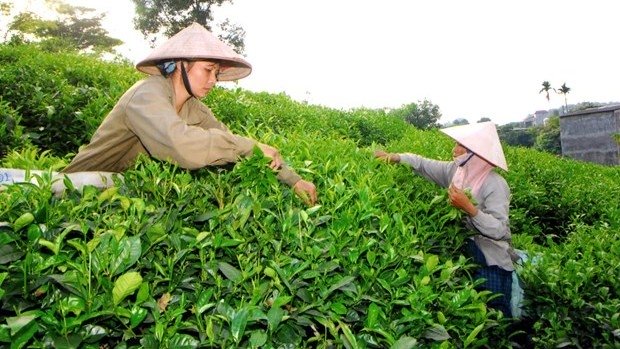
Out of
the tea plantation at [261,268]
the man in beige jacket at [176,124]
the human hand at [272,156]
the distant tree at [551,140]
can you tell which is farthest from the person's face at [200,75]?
the distant tree at [551,140]

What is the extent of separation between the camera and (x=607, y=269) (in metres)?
3.27

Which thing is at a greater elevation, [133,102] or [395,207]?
[133,102]

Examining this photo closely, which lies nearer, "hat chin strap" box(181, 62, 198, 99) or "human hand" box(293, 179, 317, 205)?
"human hand" box(293, 179, 317, 205)

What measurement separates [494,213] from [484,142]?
0.53m

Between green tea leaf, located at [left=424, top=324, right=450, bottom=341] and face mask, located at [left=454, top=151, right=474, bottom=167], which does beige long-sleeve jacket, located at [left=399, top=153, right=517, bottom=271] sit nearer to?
face mask, located at [left=454, top=151, right=474, bottom=167]

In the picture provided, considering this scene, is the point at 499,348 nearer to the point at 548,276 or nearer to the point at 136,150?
the point at 548,276

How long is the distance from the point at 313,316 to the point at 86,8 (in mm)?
44218

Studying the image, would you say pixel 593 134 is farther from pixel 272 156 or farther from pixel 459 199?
pixel 272 156

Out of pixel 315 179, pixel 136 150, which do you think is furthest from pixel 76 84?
pixel 315 179

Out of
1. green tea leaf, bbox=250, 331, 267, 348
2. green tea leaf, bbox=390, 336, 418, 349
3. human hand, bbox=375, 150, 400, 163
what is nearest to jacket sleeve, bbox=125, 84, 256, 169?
green tea leaf, bbox=250, 331, 267, 348

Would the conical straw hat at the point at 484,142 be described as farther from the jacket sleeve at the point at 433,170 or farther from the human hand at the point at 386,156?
the human hand at the point at 386,156

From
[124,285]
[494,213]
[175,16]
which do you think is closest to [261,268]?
[124,285]

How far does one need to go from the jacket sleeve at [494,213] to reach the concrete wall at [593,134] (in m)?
50.5

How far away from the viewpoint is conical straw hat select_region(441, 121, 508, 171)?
3.60m
